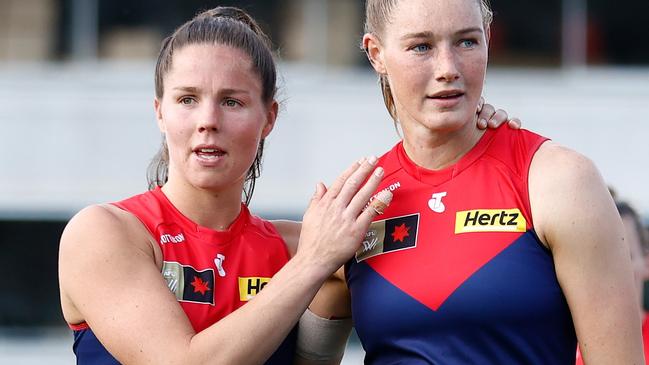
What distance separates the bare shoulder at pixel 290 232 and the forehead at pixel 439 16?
2.76 feet

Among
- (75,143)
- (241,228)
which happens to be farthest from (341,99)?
(241,228)

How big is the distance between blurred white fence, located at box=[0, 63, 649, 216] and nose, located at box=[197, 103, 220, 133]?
9.05 metres

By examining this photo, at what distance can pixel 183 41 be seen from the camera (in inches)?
146

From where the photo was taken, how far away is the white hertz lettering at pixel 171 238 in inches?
142

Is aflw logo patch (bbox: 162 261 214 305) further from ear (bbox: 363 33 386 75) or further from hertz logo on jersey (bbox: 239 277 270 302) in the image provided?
ear (bbox: 363 33 386 75)

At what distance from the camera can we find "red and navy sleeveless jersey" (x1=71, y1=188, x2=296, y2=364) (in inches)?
140

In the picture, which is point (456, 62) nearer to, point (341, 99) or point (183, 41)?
point (183, 41)

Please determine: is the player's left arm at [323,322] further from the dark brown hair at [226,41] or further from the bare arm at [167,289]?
the dark brown hair at [226,41]

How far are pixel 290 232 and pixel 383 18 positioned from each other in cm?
81

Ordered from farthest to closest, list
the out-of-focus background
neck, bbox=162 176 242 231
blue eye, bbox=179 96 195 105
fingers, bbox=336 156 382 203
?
the out-of-focus background
neck, bbox=162 176 242 231
blue eye, bbox=179 96 195 105
fingers, bbox=336 156 382 203

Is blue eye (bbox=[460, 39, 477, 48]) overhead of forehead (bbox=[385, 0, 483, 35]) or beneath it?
beneath

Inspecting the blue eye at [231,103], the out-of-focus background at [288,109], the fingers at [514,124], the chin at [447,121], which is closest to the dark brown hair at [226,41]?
the blue eye at [231,103]

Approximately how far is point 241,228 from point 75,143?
943cm

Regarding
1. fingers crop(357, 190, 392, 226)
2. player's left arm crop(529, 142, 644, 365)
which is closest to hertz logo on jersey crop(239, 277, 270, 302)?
fingers crop(357, 190, 392, 226)
